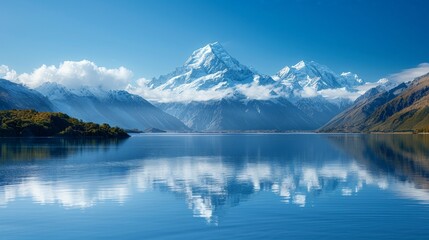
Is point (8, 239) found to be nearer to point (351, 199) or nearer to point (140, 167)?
point (351, 199)

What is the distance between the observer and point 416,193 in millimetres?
51062

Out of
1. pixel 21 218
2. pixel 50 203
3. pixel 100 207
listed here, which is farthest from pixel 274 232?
pixel 50 203

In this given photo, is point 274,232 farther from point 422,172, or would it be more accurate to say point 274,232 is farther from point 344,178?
point 422,172

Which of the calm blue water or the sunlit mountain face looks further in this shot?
the sunlit mountain face

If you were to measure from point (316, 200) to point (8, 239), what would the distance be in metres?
28.0

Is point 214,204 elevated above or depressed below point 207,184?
below

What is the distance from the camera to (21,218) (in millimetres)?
39344

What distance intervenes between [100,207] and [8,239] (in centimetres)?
1188

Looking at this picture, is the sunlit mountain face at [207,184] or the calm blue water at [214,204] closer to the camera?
the calm blue water at [214,204]

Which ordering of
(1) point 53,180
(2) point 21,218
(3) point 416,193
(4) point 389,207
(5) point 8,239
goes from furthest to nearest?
(1) point 53,180 → (3) point 416,193 → (4) point 389,207 → (2) point 21,218 → (5) point 8,239

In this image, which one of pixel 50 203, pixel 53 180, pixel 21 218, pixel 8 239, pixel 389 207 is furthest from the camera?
pixel 53 180

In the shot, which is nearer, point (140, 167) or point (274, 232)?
point (274, 232)

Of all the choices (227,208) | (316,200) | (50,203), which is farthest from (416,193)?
(50,203)

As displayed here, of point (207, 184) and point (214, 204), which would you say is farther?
point (207, 184)
